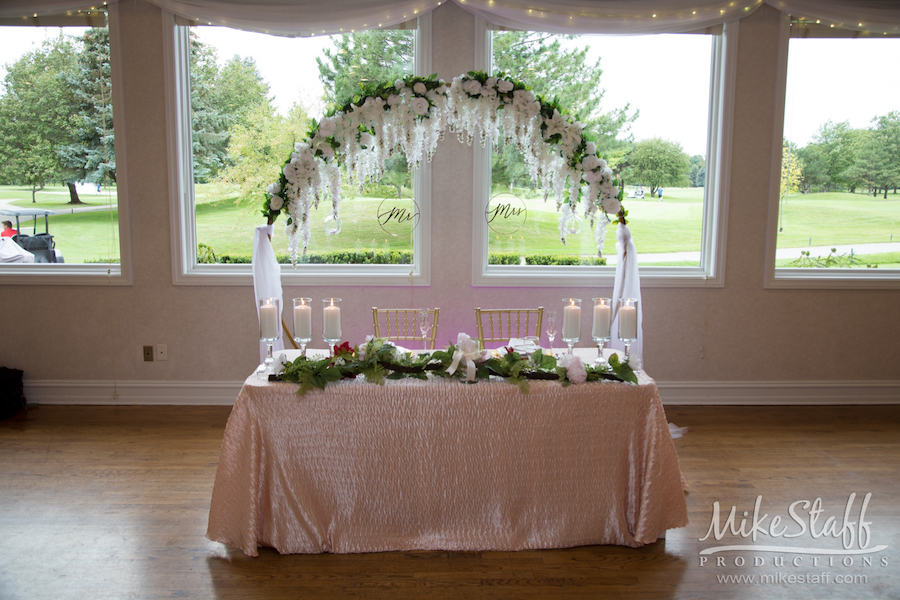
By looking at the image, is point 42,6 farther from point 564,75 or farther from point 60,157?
point 564,75

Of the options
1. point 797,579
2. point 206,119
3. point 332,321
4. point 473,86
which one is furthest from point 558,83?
point 797,579

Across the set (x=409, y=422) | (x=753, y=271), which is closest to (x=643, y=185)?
(x=753, y=271)

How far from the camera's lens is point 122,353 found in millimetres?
4977

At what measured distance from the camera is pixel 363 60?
490 centimetres

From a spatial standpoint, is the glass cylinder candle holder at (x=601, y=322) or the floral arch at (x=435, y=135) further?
the floral arch at (x=435, y=135)

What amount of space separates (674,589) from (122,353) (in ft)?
13.7

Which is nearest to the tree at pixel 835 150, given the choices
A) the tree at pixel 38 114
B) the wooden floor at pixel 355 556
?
the wooden floor at pixel 355 556

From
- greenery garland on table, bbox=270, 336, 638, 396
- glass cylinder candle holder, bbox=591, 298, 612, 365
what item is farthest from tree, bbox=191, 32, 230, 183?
glass cylinder candle holder, bbox=591, 298, 612, 365

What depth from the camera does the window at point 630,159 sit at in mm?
4914

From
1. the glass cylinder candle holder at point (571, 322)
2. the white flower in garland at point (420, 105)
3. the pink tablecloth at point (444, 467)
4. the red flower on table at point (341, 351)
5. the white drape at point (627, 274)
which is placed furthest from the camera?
the white drape at point (627, 274)

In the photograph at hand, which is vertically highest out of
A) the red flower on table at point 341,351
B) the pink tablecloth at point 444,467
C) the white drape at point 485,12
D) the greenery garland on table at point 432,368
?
the white drape at point 485,12

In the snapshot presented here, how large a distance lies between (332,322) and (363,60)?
2.63 meters

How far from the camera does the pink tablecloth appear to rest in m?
2.85

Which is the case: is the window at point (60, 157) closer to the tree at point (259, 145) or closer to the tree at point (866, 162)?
the tree at point (259, 145)
